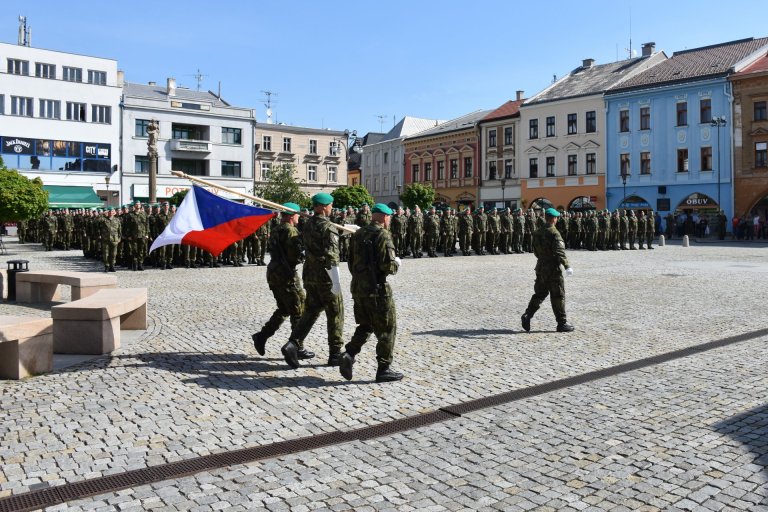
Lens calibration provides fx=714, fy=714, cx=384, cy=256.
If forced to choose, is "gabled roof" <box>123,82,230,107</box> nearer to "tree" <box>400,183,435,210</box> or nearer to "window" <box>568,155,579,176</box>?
"tree" <box>400,183,435,210</box>

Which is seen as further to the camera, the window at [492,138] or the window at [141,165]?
the window at [492,138]

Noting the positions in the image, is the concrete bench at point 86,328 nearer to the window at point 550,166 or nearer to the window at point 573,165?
the window at point 573,165

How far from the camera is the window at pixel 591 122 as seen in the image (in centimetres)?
5225

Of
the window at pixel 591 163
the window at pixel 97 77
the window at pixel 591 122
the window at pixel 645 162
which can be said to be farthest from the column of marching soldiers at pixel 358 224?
the window at pixel 591 122

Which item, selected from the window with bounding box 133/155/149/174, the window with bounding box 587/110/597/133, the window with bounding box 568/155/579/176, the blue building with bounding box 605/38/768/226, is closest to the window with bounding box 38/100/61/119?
the window with bounding box 133/155/149/174

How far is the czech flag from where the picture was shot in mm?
8594

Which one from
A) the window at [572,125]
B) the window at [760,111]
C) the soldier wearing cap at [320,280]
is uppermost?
the window at [572,125]

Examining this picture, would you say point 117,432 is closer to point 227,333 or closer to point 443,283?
point 227,333

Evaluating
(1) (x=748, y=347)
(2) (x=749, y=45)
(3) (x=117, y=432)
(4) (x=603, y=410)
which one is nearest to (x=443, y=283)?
(1) (x=748, y=347)

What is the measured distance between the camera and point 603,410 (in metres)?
6.02

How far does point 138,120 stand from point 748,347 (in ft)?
178

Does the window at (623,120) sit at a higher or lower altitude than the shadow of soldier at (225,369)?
higher

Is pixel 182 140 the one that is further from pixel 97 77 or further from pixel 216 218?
pixel 216 218

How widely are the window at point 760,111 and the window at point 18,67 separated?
4946 centimetres
